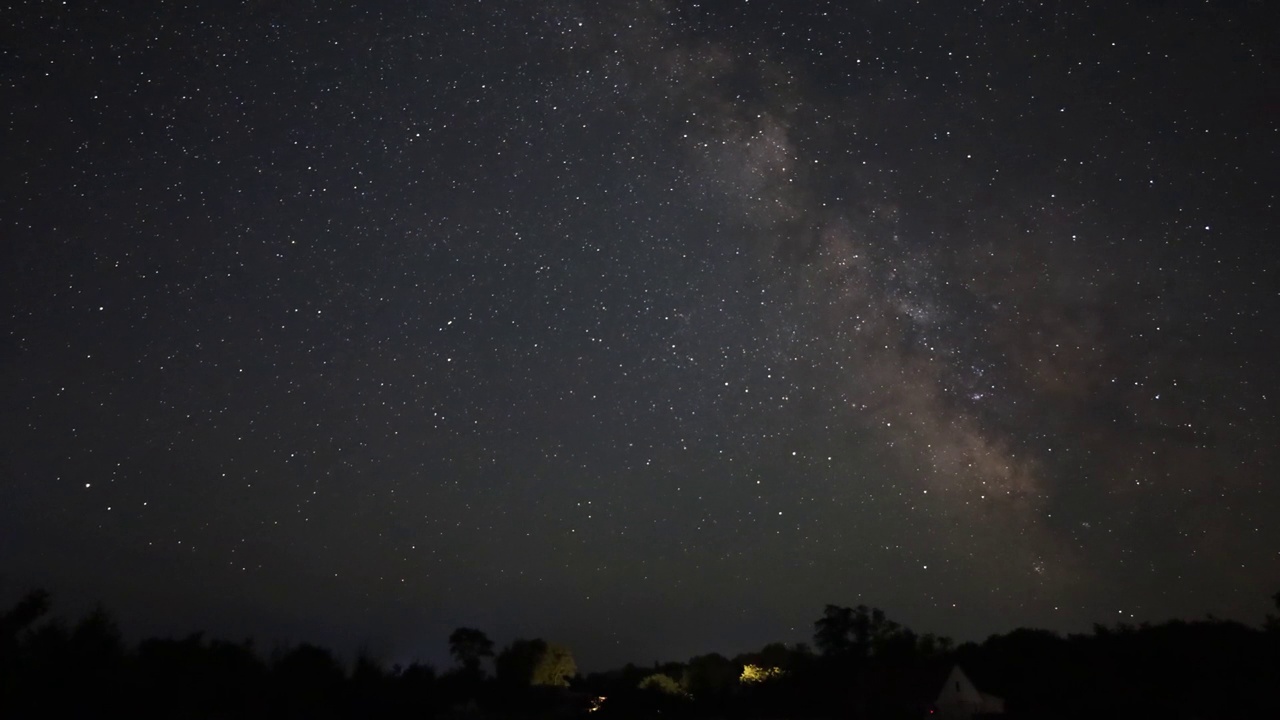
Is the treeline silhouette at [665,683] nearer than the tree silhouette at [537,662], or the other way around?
the treeline silhouette at [665,683]

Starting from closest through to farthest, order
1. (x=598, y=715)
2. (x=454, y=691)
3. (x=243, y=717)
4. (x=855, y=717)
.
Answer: (x=243, y=717) < (x=855, y=717) < (x=598, y=715) < (x=454, y=691)

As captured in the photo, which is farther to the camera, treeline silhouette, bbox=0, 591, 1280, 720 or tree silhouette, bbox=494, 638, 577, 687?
tree silhouette, bbox=494, 638, 577, 687

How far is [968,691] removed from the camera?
51188 millimetres

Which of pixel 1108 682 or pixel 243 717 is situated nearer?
pixel 243 717

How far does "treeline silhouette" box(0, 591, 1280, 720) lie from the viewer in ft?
97.0

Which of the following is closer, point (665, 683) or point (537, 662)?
point (665, 683)

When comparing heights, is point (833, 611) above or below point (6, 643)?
above

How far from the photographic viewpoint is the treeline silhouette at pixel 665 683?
29.6 meters

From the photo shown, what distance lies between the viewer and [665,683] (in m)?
64.6

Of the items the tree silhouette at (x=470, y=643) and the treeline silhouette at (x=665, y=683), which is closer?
the treeline silhouette at (x=665, y=683)

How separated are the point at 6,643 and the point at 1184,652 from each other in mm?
52392

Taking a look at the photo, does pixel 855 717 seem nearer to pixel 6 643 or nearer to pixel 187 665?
pixel 187 665

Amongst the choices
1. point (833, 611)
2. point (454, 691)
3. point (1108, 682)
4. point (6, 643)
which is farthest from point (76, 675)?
point (833, 611)

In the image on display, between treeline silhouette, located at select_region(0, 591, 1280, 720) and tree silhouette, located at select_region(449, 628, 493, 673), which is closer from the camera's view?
treeline silhouette, located at select_region(0, 591, 1280, 720)
